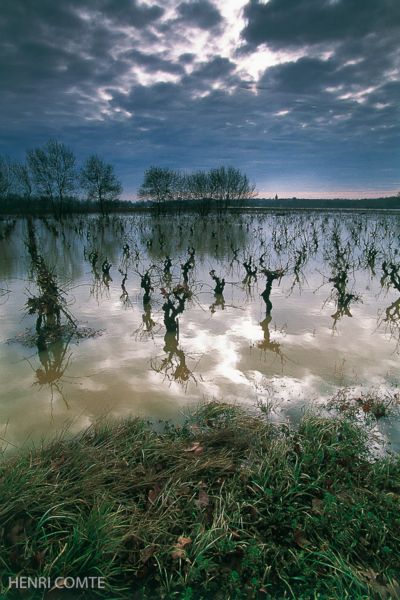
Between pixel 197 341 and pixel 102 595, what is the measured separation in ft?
19.2

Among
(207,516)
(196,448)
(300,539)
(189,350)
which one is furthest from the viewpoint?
(189,350)

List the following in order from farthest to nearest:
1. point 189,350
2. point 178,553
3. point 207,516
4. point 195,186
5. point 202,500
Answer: point 195,186 → point 189,350 → point 202,500 → point 207,516 → point 178,553

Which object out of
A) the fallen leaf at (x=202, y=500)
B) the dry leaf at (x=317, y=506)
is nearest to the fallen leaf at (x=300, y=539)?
the dry leaf at (x=317, y=506)

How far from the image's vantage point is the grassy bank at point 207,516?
2.89 meters

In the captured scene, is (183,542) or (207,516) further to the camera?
(207,516)

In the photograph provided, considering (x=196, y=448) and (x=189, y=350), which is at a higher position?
(x=196, y=448)

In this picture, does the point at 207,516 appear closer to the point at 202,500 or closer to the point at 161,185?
the point at 202,500

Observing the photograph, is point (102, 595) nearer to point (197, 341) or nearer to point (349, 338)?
point (197, 341)

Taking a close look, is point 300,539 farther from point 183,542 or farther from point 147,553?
point 147,553

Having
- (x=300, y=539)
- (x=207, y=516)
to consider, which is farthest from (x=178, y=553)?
(x=300, y=539)

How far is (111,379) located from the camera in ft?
21.5

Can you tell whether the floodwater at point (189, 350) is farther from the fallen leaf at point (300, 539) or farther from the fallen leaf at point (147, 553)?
the fallen leaf at point (147, 553)

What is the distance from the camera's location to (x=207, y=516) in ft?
11.3

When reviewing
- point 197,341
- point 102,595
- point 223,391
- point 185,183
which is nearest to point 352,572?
point 102,595
